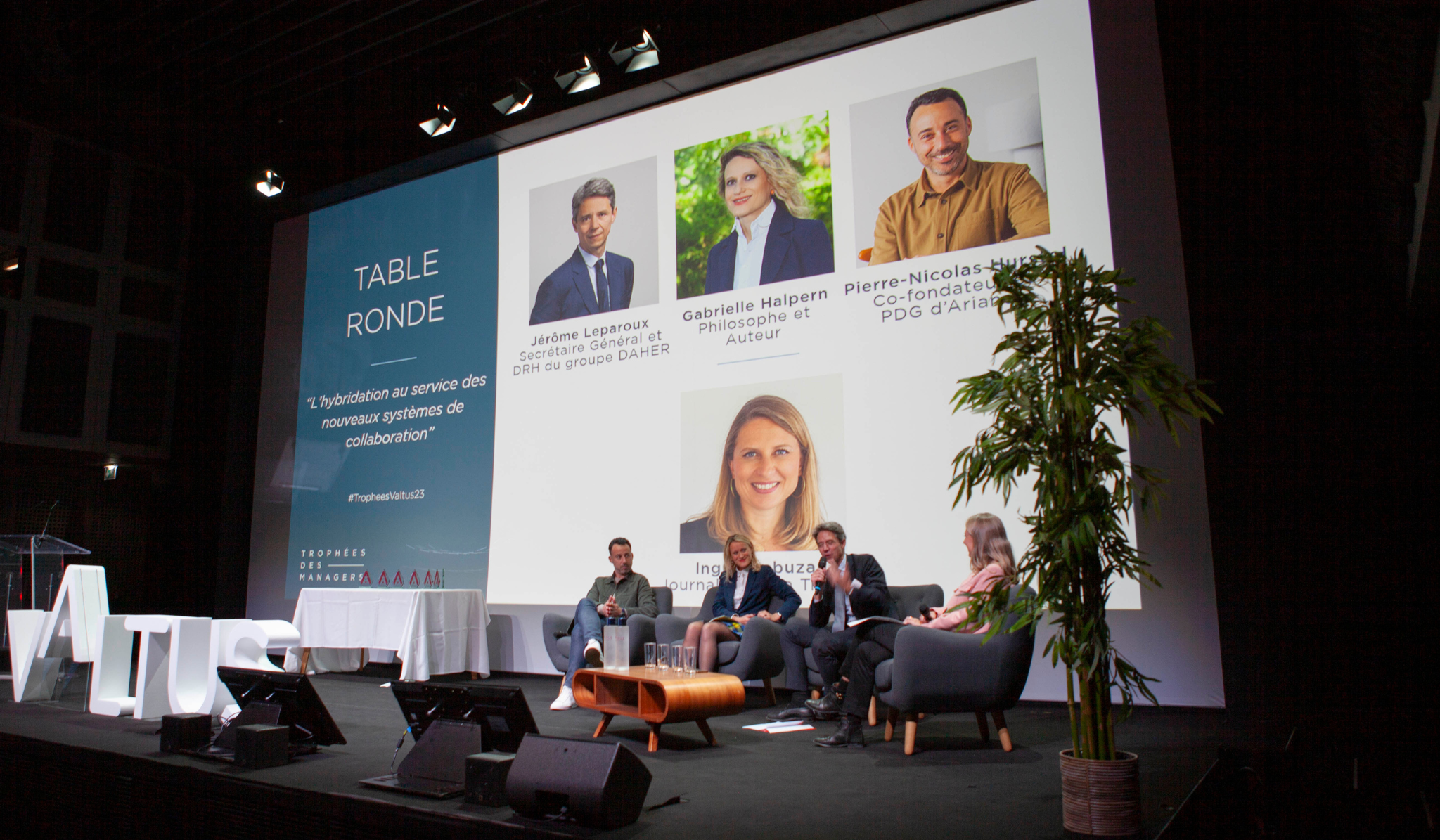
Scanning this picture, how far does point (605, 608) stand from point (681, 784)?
201 cm

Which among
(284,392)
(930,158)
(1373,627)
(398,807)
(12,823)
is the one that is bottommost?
(12,823)

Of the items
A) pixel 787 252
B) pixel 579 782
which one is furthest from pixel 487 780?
pixel 787 252

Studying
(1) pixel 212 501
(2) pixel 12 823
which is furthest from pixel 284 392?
(2) pixel 12 823

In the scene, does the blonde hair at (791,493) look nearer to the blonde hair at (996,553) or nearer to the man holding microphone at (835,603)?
the man holding microphone at (835,603)

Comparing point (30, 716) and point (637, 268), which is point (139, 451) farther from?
point (637, 268)

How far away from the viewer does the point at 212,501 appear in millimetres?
7820

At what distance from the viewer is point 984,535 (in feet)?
11.2

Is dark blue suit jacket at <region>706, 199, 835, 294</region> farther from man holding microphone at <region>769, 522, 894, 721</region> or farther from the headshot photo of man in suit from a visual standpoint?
man holding microphone at <region>769, 522, 894, 721</region>

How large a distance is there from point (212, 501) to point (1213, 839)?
799cm

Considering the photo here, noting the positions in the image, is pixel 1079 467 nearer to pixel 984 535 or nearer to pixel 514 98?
pixel 984 535

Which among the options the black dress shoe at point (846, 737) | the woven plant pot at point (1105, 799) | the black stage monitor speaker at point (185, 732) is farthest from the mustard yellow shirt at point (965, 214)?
the black stage monitor speaker at point (185, 732)

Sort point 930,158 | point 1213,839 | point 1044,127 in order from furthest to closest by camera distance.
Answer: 1. point 930,158
2. point 1044,127
3. point 1213,839

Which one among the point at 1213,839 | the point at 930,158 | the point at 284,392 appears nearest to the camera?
the point at 1213,839

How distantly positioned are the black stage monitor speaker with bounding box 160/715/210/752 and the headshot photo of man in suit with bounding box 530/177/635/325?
3438 mm
